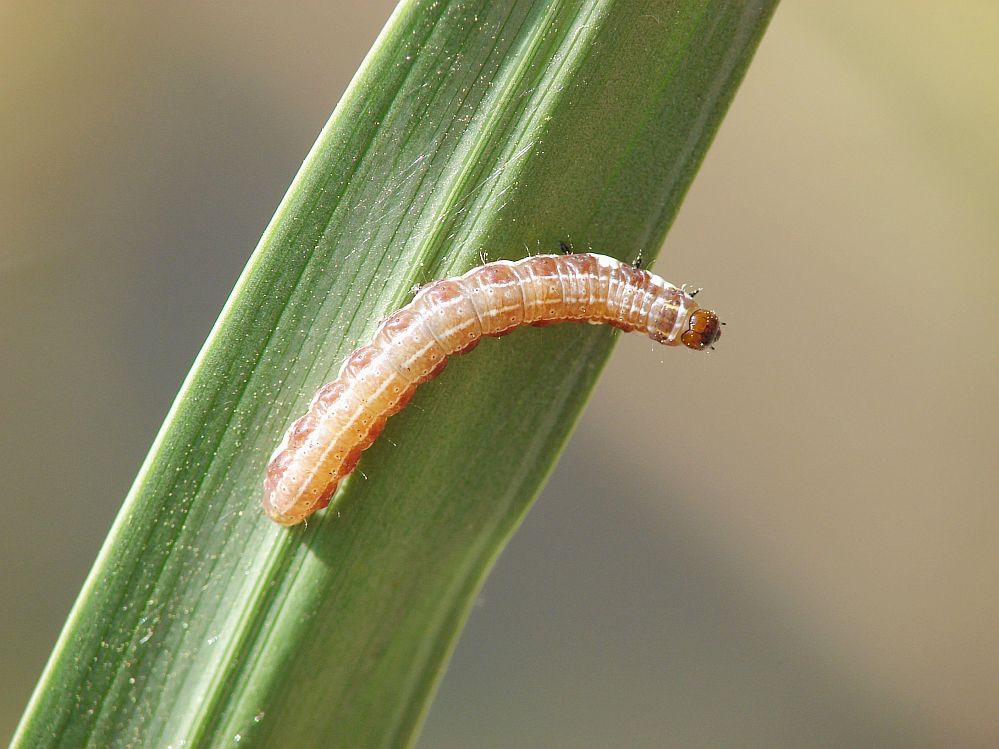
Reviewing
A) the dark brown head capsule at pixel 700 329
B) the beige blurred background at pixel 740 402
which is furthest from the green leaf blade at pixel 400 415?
the beige blurred background at pixel 740 402

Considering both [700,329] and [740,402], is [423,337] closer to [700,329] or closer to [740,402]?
[700,329]

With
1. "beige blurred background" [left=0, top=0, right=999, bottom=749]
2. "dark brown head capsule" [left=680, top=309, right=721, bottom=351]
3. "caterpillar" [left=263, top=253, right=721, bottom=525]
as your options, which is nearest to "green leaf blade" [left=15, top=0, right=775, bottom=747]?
"caterpillar" [left=263, top=253, right=721, bottom=525]

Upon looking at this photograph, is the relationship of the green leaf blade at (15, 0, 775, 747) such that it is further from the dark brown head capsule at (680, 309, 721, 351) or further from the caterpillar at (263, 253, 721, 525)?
the dark brown head capsule at (680, 309, 721, 351)

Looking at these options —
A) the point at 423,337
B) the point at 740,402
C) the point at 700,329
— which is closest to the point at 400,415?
the point at 423,337

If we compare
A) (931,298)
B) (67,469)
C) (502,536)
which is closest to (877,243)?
(931,298)

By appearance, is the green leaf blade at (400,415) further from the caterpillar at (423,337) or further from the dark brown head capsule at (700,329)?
the dark brown head capsule at (700,329)
